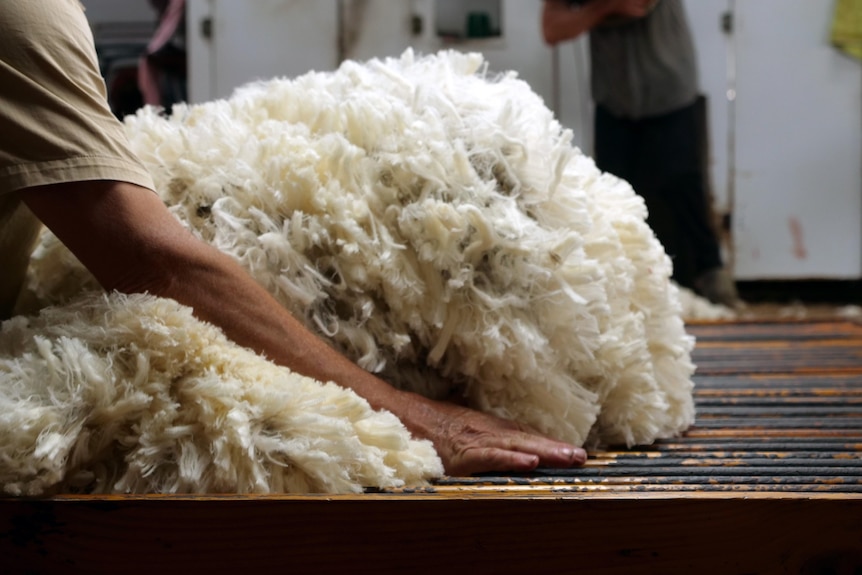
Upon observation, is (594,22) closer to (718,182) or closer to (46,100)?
(718,182)

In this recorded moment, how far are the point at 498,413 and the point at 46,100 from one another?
0.57 metres

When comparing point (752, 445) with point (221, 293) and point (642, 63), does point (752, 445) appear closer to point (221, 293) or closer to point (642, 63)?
point (221, 293)

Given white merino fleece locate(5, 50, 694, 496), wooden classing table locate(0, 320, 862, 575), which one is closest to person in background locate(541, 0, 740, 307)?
white merino fleece locate(5, 50, 694, 496)

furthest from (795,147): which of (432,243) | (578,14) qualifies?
(432,243)

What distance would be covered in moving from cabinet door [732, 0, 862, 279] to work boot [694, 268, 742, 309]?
137mm

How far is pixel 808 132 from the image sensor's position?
3.38 metres

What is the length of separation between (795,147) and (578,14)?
1129mm

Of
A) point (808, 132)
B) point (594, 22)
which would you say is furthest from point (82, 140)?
point (808, 132)

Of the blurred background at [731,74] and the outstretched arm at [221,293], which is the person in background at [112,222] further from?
the blurred background at [731,74]

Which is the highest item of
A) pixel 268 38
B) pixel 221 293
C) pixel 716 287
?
pixel 268 38

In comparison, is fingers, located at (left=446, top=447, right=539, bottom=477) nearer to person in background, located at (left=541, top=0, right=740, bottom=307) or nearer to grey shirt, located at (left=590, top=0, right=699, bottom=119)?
person in background, located at (left=541, top=0, right=740, bottom=307)

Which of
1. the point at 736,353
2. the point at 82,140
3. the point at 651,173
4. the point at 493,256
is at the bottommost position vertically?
the point at 736,353

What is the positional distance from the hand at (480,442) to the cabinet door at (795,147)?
2652 mm

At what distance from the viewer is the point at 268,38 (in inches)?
112
